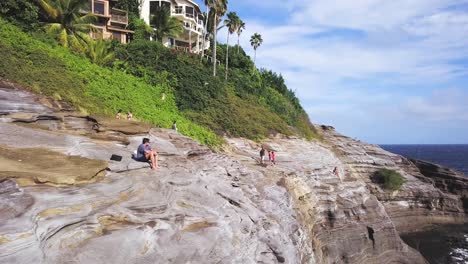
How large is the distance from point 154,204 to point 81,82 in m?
15.4

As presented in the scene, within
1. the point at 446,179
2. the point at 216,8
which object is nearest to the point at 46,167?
the point at 216,8

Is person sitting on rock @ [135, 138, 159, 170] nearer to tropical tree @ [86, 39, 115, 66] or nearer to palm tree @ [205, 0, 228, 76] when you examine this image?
tropical tree @ [86, 39, 115, 66]

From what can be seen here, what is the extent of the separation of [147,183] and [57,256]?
4.31 metres

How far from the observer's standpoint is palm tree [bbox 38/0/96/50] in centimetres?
2866

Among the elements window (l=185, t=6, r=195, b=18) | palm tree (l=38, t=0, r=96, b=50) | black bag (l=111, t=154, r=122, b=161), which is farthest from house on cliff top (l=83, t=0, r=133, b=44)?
black bag (l=111, t=154, r=122, b=161)

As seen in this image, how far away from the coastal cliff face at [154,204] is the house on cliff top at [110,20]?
23.3 meters

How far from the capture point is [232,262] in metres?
11.2

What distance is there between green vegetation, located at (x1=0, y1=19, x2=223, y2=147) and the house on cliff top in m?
11.3

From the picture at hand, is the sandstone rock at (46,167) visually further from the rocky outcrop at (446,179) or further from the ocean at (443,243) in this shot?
the rocky outcrop at (446,179)

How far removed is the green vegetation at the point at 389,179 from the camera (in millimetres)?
36719

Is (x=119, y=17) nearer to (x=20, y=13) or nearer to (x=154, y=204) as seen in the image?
(x=20, y=13)

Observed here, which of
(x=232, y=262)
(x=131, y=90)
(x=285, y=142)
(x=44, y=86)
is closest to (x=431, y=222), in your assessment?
(x=285, y=142)

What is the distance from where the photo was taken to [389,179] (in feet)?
121

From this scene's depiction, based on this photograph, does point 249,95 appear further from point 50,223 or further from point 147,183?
point 50,223
